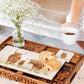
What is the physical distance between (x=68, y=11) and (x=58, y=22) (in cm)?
18

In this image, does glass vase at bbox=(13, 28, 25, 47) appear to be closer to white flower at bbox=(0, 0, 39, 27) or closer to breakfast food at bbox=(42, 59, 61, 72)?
white flower at bbox=(0, 0, 39, 27)

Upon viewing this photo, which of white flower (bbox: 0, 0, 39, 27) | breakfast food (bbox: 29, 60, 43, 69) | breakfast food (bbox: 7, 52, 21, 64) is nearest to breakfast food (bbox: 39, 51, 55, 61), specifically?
breakfast food (bbox: 29, 60, 43, 69)

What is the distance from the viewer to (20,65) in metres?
1.50

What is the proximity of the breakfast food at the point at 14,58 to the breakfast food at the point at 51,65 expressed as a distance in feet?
0.78

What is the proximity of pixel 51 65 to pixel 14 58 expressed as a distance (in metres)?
0.31

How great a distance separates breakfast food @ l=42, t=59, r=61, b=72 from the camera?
141 centimetres

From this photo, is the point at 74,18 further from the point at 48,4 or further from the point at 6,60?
the point at 6,60

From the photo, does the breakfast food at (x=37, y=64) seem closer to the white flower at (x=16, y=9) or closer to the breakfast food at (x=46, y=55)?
the breakfast food at (x=46, y=55)

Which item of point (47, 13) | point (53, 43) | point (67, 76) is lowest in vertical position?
point (53, 43)

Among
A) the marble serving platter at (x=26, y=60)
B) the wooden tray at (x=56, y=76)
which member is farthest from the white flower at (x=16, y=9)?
the wooden tray at (x=56, y=76)

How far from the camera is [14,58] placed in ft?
5.16

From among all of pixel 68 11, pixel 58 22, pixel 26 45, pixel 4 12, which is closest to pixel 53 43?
pixel 58 22

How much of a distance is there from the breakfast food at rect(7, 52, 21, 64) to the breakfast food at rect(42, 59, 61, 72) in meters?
0.24

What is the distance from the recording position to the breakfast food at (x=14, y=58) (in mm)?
1543
